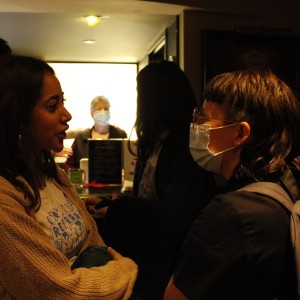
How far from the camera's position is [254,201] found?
851 millimetres

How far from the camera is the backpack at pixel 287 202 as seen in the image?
0.83m

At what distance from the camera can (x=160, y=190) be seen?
5.26 feet

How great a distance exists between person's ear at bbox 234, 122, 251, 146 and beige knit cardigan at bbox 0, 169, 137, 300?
507 mm

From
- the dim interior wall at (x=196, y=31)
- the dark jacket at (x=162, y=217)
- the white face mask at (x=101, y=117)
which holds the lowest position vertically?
the dark jacket at (x=162, y=217)

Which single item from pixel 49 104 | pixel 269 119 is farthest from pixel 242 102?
pixel 49 104

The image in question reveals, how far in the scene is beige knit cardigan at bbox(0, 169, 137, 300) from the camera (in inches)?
37.5

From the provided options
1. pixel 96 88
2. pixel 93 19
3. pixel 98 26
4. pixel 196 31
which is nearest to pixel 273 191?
pixel 196 31

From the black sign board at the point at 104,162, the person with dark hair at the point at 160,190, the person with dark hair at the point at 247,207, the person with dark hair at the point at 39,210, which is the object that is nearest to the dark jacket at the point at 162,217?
the person with dark hair at the point at 160,190

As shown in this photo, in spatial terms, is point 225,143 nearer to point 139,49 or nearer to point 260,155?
point 260,155

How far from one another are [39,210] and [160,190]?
22.8 inches

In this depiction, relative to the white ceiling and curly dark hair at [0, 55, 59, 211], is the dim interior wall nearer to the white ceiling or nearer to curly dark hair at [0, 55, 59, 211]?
the white ceiling

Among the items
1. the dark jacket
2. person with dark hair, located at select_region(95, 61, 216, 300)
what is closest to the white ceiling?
person with dark hair, located at select_region(95, 61, 216, 300)

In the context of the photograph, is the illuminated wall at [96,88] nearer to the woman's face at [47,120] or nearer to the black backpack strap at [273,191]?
the woman's face at [47,120]

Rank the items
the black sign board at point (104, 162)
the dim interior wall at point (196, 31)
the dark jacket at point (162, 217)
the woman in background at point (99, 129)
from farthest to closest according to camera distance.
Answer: the woman in background at point (99, 129), the dim interior wall at point (196, 31), the black sign board at point (104, 162), the dark jacket at point (162, 217)
